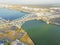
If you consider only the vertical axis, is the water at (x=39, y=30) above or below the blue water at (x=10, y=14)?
below

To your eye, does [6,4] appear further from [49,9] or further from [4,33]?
[49,9]

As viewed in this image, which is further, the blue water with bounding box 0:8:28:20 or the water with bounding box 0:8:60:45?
the blue water with bounding box 0:8:28:20

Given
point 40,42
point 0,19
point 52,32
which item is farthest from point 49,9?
point 0,19

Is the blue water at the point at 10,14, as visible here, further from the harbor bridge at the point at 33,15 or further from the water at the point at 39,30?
the harbor bridge at the point at 33,15

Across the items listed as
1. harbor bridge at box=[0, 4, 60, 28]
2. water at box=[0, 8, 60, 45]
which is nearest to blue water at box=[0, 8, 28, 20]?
water at box=[0, 8, 60, 45]

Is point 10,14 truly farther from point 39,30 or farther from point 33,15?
point 39,30

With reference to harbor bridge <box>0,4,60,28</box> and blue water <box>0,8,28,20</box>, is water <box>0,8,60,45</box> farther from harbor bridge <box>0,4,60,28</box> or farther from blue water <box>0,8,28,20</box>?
harbor bridge <box>0,4,60,28</box>

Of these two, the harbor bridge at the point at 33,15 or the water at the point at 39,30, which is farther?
the harbor bridge at the point at 33,15

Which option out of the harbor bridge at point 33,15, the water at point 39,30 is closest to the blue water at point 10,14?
the water at point 39,30

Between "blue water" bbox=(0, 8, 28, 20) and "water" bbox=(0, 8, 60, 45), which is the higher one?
"blue water" bbox=(0, 8, 28, 20)
